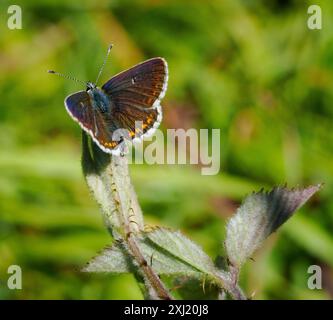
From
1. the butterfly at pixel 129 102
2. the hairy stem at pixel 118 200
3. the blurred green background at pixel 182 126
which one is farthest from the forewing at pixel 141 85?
the blurred green background at pixel 182 126

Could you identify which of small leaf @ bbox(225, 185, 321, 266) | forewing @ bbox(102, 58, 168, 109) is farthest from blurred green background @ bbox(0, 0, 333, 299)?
small leaf @ bbox(225, 185, 321, 266)

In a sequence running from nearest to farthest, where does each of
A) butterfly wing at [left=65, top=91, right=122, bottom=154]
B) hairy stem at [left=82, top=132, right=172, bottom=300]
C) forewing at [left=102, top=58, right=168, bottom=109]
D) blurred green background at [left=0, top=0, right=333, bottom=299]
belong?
hairy stem at [left=82, top=132, right=172, bottom=300], butterfly wing at [left=65, top=91, right=122, bottom=154], forewing at [left=102, top=58, right=168, bottom=109], blurred green background at [left=0, top=0, right=333, bottom=299]

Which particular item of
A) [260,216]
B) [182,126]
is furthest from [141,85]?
[182,126]

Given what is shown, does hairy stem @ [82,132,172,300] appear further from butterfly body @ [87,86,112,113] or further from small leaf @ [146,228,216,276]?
butterfly body @ [87,86,112,113]

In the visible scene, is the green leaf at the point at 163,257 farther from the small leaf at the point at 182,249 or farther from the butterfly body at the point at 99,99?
the butterfly body at the point at 99,99

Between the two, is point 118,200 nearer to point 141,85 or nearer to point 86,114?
point 86,114

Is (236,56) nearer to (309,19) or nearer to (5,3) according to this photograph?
(309,19)

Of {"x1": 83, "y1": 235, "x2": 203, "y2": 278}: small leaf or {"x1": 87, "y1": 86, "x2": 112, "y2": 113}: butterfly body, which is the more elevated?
{"x1": 87, "y1": 86, "x2": 112, "y2": 113}: butterfly body
